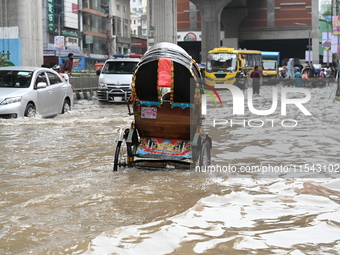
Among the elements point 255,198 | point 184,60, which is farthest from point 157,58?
point 255,198

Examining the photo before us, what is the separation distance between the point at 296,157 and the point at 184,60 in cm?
304

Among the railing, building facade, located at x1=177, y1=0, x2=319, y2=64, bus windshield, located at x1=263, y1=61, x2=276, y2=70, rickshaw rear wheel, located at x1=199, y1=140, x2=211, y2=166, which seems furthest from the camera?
building facade, located at x1=177, y1=0, x2=319, y2=64

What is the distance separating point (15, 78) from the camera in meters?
15.6

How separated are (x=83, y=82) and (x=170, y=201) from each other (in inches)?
960

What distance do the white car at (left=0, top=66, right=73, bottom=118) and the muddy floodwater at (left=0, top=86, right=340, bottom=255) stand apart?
274cm

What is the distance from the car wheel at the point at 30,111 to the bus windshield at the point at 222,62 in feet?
97.3

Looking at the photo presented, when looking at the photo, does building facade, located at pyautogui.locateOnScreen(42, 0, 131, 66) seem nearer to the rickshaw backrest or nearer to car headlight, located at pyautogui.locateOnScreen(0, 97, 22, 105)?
car headlight, located at pyautogui.locateOnScreen(0, 97, 22, 105)

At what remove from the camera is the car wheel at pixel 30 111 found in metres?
15.0

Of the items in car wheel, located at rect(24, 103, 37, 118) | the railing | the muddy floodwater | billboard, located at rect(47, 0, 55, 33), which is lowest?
the muddy floodwater

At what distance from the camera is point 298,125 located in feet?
50.5

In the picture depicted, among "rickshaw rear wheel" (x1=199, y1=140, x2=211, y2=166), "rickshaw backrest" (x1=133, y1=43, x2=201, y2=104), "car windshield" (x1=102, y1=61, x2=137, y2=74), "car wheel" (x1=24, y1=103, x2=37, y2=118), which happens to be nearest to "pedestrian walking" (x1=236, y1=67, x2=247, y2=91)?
"car windshield" (x1=102, y1=61, x2=137, y2=74)

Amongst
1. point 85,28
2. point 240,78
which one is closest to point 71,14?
point 85,28

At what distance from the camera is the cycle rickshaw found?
7789 millimetres

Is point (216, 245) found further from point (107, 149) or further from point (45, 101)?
point (45, 101)
